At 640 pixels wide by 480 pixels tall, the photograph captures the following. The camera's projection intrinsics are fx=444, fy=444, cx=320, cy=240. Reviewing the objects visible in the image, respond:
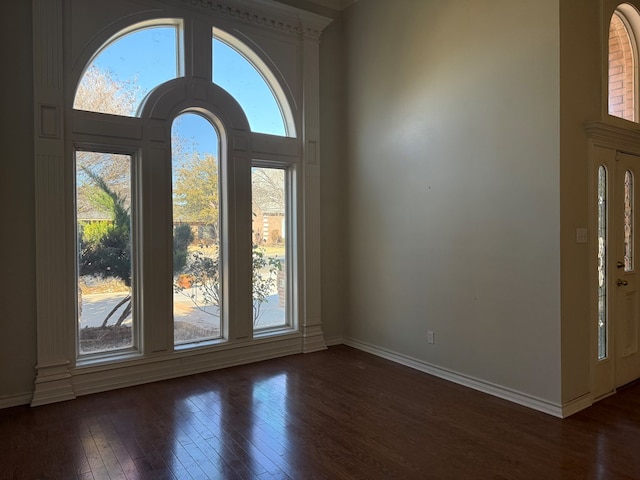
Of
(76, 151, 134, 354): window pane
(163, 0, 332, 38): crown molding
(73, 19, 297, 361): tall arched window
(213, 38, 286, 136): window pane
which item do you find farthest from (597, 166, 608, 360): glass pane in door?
(76, 151, 134, 354): window pane

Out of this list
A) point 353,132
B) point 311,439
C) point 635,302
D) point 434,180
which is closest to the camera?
point 311,439

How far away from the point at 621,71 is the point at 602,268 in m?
1.75

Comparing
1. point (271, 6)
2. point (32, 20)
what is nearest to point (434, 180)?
point (271, 6)

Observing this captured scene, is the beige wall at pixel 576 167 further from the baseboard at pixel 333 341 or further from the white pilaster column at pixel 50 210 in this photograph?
the white pilaster column at pixel 50 210

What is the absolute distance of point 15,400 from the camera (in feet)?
11.7

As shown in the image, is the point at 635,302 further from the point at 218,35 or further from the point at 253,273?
the point at 218,35

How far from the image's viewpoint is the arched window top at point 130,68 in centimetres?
396

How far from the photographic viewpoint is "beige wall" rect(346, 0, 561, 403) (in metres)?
3.37

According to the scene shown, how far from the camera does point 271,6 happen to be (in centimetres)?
471

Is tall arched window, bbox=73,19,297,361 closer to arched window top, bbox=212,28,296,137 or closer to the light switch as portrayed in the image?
arched window top, bbox=212,28,296,137

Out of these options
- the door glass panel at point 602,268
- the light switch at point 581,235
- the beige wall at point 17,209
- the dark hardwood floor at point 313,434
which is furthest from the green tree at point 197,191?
the door glass panel at point 602,268

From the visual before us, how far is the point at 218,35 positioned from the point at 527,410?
4.45m

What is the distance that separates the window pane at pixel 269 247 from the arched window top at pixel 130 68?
4.33 feet

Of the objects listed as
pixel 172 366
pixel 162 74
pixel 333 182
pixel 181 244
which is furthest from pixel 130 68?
pixel 172 366
